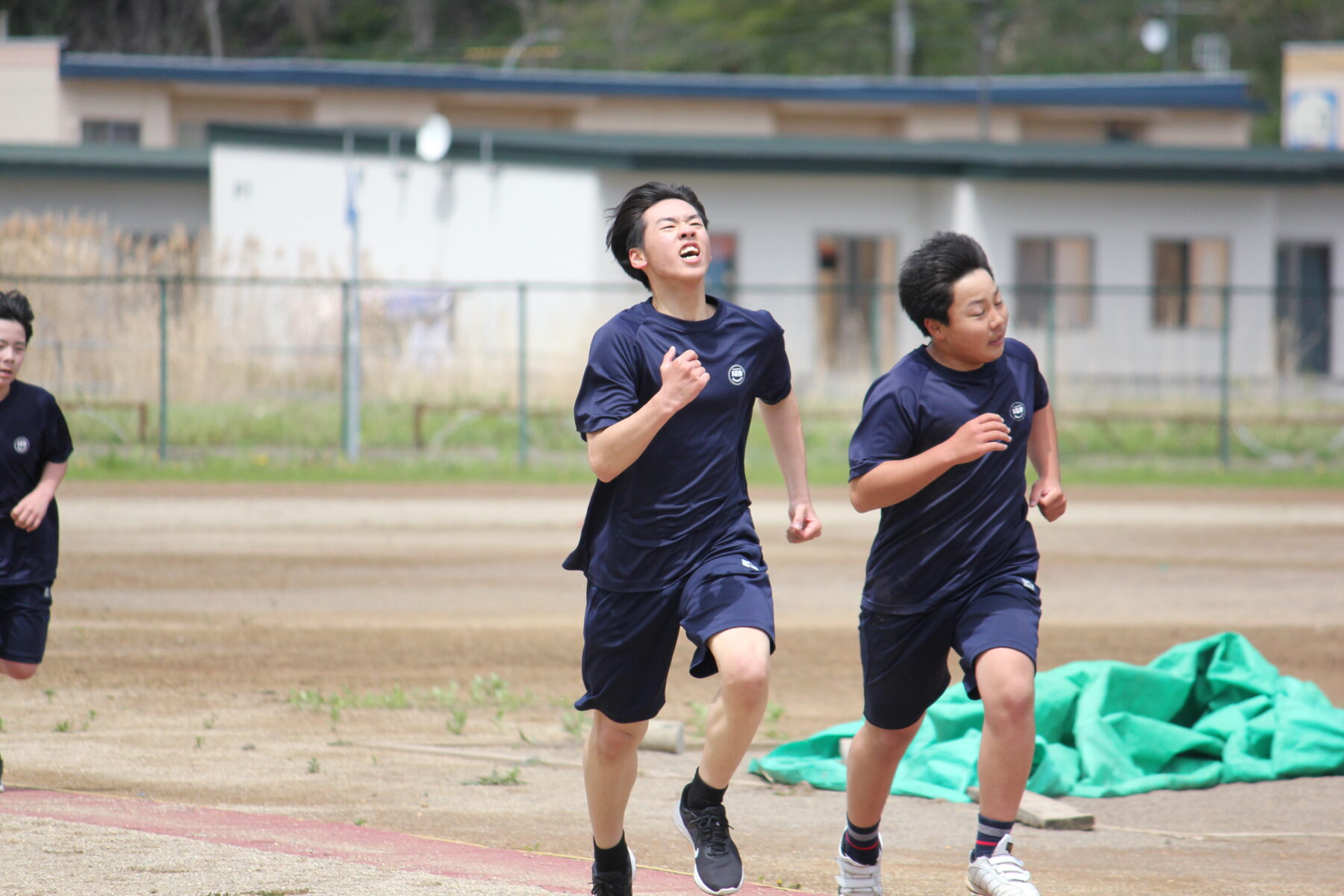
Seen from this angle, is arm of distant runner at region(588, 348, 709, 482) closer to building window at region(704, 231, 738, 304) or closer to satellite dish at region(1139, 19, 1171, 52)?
building window at region(704, 231, 738, 304)

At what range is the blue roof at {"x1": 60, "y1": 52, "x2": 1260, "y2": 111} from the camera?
39.4m

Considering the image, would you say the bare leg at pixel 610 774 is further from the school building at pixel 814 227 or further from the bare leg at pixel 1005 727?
the school building at pixel 814 227

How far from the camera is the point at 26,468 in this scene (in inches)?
249

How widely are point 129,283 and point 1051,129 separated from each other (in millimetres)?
26657

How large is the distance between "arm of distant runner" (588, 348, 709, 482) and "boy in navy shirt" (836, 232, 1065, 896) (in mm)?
644

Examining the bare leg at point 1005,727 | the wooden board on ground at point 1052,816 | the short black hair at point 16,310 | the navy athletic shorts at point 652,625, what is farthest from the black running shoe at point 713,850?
the short black hair at point 16,310

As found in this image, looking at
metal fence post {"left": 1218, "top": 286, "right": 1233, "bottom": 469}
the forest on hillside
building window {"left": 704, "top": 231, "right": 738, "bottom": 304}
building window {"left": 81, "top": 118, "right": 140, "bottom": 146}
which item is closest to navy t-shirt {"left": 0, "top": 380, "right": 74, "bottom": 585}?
metal fence post {"left": 1218, "top": 286, "right": 1233, "bottom": 469}

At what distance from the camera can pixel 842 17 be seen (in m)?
63.4

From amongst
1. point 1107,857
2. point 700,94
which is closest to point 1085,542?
point 1107,857

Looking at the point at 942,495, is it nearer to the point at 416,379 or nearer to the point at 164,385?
the point at 164,385

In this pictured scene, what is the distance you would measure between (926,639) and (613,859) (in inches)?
43.3

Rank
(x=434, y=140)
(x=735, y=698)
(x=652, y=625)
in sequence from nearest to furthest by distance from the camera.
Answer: (x=735, y=698) → (x=652, y=625) → (x=434, y=140)

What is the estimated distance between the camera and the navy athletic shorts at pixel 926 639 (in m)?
4.63

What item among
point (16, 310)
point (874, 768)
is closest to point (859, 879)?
point (874, 768)
